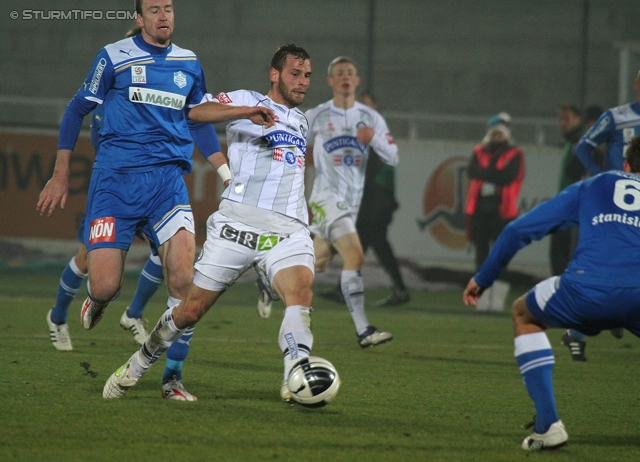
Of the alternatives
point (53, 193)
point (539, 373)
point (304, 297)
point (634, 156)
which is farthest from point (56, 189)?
point (634, 156)

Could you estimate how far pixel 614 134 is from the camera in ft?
26.0

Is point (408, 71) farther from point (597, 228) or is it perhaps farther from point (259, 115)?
point (597, 228)

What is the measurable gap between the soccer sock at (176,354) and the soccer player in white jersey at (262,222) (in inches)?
9.4

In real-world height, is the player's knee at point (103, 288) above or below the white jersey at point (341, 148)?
below

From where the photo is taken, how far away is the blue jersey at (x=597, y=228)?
4168 mm

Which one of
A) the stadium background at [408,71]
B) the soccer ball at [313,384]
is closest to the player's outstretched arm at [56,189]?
the soccer ball at [313,384]

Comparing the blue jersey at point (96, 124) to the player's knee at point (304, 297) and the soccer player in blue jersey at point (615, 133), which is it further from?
the soccer player in blue jersey at point (615, 133)

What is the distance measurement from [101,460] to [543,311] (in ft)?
6.52

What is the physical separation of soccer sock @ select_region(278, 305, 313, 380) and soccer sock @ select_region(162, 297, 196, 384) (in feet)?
2.35

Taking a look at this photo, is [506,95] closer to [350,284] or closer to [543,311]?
[350,284]

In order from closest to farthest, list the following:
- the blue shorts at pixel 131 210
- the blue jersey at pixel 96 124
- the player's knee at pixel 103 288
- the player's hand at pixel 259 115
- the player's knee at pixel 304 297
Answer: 1. the player's hand at pixel 259 115
2. the player's knee at pixel 304 297
3. the player's knee at pixel 103 288
4. the blue shorts at pixel 131 210
5. the blue jersey at pixel 96 124

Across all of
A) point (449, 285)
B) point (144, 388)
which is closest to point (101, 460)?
point (144, 388)

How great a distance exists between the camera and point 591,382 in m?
6.57

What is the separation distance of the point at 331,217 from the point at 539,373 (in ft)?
14.1
